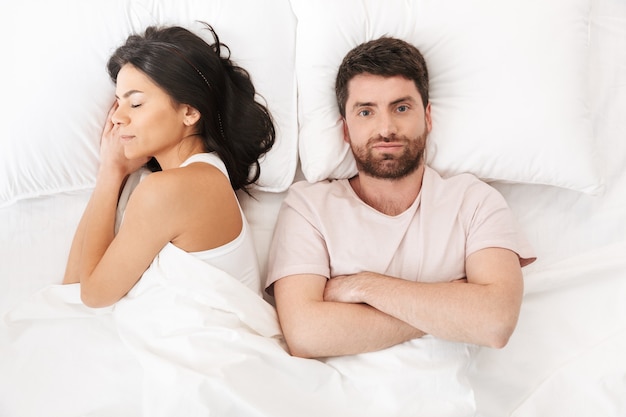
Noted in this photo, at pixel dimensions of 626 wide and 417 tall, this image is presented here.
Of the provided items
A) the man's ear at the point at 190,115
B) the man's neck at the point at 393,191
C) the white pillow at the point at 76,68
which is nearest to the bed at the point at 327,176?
the white pillow at the point at 76,68

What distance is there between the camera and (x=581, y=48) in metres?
1.98

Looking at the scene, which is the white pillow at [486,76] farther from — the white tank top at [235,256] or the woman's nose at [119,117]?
the woman's nose at [119,117]

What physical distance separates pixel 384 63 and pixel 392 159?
0.95 feet

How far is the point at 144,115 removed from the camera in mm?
1728

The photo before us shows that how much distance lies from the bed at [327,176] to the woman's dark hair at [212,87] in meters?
0.05

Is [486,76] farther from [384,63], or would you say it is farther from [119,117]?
[119,117]

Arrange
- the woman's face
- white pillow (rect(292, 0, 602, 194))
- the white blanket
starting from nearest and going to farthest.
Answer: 1. the white blanket
2. the woman's face
3. white pillow (rect(292, 0, 602, 194))

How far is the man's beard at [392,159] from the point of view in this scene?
6.13 feet

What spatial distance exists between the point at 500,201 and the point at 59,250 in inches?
54.8

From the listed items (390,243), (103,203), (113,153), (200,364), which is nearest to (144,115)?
(113,153)

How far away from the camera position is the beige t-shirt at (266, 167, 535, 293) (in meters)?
1.81

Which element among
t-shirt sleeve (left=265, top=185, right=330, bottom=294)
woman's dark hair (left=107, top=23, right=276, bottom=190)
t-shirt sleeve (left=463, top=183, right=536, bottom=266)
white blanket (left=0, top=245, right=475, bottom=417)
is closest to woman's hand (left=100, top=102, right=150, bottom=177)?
woman's dark hair (left=107, top=23, right=276, bottom=190)

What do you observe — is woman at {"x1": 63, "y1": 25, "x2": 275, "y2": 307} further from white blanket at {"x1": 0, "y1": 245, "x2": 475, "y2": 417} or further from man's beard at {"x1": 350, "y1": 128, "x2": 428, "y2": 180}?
man's beard at {"x1": 350, "y1": 128, "x2": 428, "y2": 180}

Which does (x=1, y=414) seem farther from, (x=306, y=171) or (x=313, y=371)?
(x=306, y=171)
